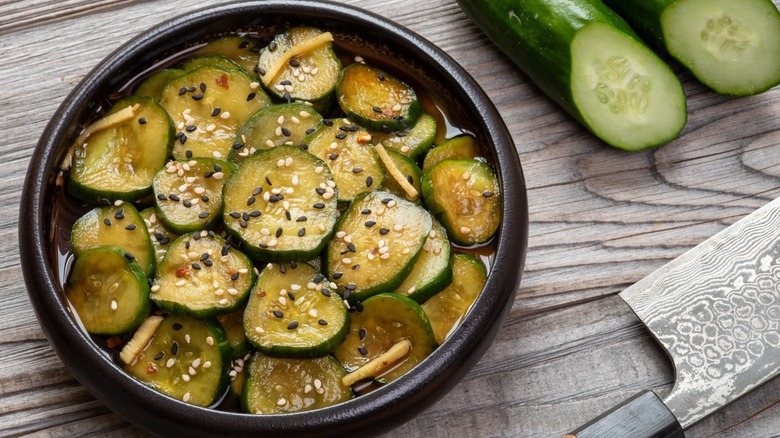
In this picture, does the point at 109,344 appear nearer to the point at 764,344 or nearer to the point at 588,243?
the point at 588,243

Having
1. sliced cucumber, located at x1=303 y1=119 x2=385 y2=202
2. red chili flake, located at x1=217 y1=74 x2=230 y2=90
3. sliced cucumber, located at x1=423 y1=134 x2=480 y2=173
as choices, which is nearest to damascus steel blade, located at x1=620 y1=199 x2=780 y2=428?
sliced cucumber, located at x1=423 y1=134 x2=480 y2=173

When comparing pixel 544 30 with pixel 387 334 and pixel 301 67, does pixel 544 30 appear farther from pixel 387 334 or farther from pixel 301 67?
pixel 387 334

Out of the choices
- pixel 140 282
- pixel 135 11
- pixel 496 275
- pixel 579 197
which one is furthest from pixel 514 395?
pixel 135 11

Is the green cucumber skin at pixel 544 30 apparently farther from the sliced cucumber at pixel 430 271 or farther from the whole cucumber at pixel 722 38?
the sliced cucumber at pixel 430 271

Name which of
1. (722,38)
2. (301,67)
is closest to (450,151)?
(301,67)

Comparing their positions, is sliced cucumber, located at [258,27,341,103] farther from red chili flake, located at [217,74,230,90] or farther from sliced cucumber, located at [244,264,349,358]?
sliced cucumber, located at [244,264,349,358]

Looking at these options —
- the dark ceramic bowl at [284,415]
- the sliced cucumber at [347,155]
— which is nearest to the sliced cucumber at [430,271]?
the dark ceramic bowl at [284,415]
